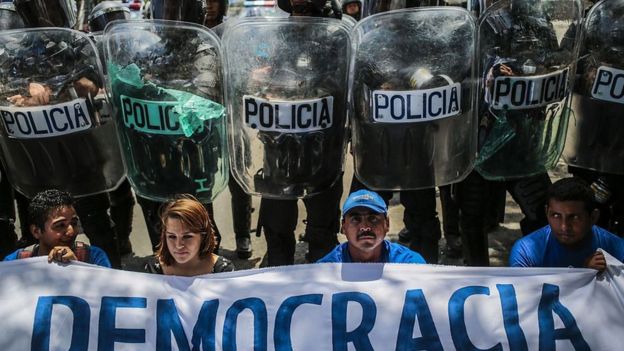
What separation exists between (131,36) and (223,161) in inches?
29.1

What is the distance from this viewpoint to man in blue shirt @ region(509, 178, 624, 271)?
3.26m

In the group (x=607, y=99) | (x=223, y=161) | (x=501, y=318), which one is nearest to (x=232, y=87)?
(x=223, y=161)

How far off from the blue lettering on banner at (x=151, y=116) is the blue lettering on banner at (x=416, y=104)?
33.9 inches

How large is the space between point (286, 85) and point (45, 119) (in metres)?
1.19

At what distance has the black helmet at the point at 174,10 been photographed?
383 cm

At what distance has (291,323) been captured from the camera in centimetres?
296

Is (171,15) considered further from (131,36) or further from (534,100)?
(534,100)

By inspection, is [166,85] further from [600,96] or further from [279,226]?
[600,96]

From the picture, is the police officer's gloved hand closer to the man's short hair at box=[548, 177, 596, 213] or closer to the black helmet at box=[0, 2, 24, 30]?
the man's short hair at box=[548, 177, 596, 213]

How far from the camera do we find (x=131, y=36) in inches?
136

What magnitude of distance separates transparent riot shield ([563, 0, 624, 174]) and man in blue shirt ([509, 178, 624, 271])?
0.56 metres

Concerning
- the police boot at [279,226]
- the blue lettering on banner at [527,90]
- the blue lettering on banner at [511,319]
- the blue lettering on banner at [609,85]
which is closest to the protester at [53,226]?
the police boot at [279,226]

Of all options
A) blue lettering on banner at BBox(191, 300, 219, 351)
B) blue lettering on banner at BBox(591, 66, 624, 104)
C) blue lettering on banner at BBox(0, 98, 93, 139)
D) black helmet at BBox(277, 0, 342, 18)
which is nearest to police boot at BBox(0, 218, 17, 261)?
blue lettering on banner at BBox(0, 98, 93, 139)

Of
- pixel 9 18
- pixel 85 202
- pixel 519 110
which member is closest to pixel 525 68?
pixel 519 110
